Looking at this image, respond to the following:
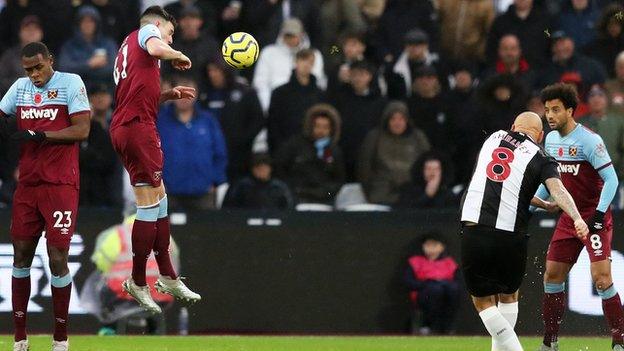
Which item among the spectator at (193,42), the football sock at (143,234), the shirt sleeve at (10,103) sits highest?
the spectator at (193,42)

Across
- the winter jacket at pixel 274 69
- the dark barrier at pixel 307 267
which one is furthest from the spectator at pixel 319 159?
the winter jacket at pixel 274 69

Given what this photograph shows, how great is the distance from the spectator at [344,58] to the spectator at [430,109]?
906 mm

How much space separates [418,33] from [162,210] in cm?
688

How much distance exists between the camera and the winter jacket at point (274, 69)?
1938cm

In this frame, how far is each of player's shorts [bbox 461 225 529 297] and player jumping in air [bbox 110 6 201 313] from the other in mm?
2912

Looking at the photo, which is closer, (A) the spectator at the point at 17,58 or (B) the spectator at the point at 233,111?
(B) the spectator at the point at 233,111

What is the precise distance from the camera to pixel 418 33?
762 inches

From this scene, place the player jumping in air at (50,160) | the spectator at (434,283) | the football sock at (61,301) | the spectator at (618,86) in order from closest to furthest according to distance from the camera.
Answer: the player jumping in air at (50,160) < the football sock at (61,301) < the spectator at (434,283) < the spectator at (618,86)

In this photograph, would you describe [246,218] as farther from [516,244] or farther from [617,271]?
[516,244]

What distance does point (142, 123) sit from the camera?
42.3 ft

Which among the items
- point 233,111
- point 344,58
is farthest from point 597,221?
point 344,58

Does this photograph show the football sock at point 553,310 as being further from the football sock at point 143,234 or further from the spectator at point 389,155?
the spectator at point 389,155

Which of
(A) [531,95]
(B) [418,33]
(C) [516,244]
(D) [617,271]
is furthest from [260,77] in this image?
(C) [516,244]

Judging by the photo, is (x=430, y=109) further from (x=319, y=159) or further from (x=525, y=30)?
(x=525, y=30)
